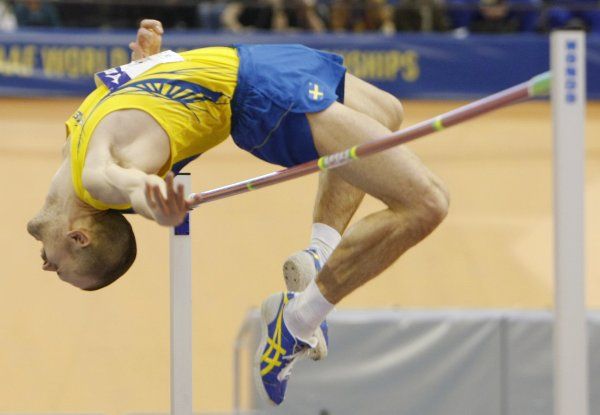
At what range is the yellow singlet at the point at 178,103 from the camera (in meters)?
3.04

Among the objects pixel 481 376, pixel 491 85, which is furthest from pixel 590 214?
pixel 481 376

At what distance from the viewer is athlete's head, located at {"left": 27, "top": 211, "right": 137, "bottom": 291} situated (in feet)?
10.6

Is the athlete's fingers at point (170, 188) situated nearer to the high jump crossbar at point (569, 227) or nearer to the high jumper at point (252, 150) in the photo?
the high jumper at point (252, 150)

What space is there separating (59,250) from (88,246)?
0.09 metres

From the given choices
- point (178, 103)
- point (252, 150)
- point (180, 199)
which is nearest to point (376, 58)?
point (252, 150)

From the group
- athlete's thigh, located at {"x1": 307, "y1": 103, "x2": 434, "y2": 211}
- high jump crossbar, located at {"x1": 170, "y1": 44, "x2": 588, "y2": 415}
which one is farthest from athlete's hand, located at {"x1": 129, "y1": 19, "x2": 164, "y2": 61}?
high jump crossbar, located at {"x1": 170, "y1": 44, "x2": 588, "y2": 415}

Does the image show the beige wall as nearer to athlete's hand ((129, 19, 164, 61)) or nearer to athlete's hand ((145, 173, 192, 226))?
athlete's hand ((129, 19, 164, 61))

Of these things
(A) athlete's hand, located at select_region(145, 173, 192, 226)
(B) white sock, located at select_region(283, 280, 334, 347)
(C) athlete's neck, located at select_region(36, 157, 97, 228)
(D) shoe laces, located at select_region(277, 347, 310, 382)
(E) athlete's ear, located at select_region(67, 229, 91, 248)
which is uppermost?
(A) athlete's hand, located at select_region(145, 173, 192, 226)

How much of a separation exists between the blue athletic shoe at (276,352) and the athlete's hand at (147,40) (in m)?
0.82

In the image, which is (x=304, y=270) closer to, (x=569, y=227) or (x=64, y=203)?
(x=64, y=203)

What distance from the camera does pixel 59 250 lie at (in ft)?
10.8

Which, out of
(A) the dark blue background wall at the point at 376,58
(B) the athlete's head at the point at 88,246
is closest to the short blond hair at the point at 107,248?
(B) the athlete's head at the point at 88,246

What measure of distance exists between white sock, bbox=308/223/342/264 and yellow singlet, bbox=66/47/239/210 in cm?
50

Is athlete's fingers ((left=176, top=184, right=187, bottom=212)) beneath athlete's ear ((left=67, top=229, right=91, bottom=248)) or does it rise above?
above
